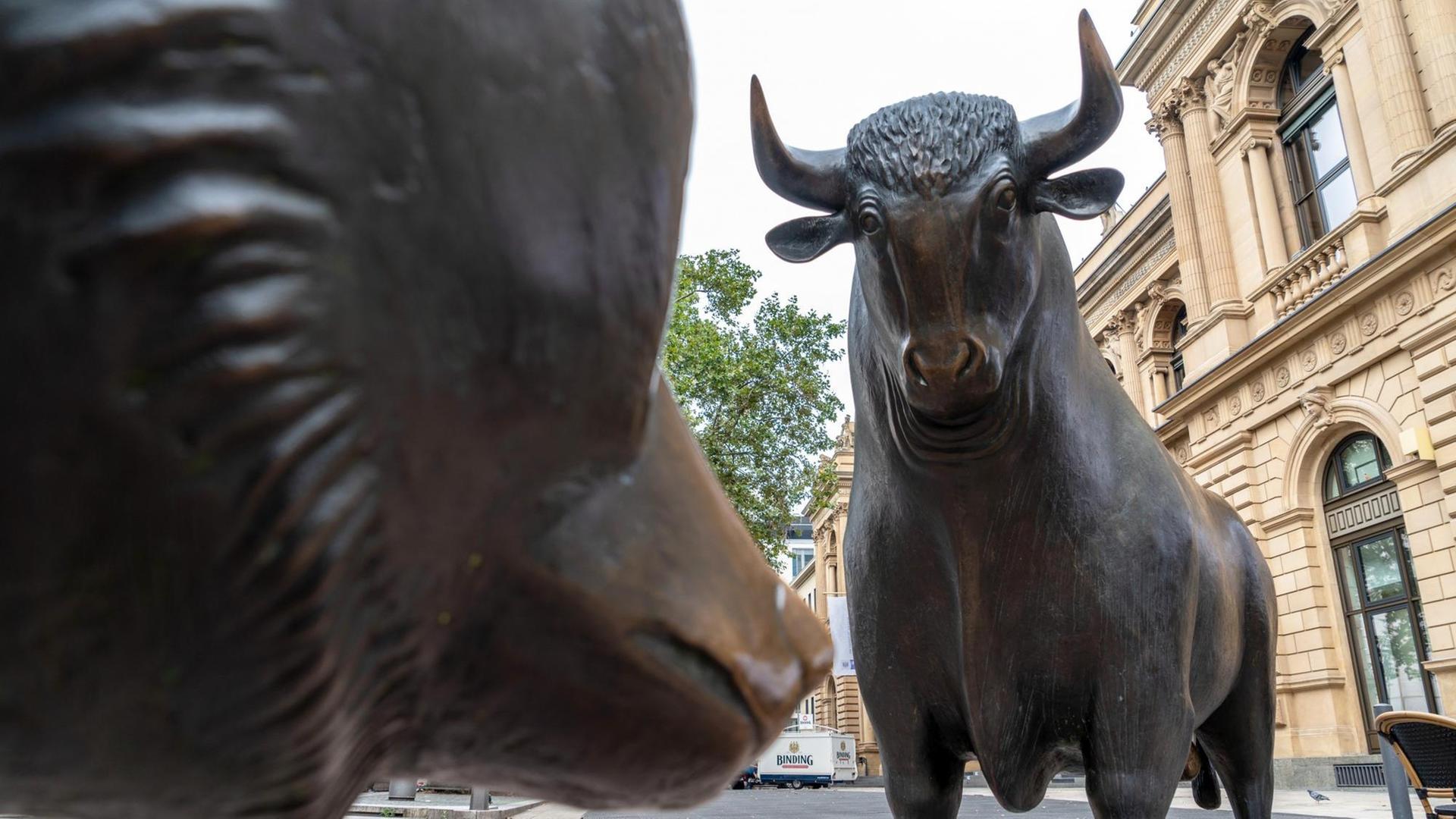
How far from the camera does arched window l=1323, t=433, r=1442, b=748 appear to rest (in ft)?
47.6

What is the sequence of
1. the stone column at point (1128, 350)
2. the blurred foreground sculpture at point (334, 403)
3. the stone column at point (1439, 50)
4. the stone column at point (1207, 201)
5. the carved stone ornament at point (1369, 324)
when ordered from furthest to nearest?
the stone column at point (1128, 350)
the stone column at point (1207, 201)
the carved stone ornament at point (1369, 324)
the stone column at point (1439, 50)
the blurred foreground sculpture at point (334, 403)

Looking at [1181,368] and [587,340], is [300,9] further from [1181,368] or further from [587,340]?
[1181,368]

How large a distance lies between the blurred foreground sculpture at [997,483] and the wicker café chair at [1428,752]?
3.83 meters

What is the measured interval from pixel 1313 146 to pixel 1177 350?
7.70 m

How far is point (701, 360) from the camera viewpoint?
19297 mm

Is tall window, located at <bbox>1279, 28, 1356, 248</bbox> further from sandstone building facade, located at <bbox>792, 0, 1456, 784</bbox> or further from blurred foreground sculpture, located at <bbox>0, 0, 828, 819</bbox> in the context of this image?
blurred foreground sculpture, located at <bbox>0, 0, 828, 819</bbox>

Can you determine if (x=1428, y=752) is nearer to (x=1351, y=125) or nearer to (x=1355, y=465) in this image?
(x=1355, y=465)

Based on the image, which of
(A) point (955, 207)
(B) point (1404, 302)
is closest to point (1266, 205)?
(B) point (1404, 302)

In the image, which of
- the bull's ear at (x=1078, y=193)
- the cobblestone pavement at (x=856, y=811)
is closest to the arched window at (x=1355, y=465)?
the cobblestone pavement at (x=856, y=811)

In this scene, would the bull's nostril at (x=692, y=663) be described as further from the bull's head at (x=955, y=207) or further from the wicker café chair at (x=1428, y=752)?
the wicker café chair at (x=1428, y=752)

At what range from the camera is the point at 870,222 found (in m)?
1.82

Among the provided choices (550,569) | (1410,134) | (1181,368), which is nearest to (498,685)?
(550,569)

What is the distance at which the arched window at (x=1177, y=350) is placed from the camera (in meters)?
24.8

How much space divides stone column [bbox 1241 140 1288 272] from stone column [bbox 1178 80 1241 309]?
0.99 m
